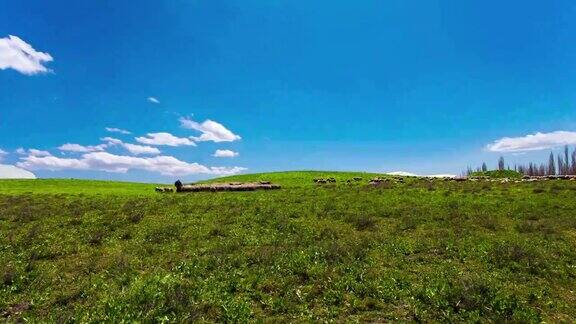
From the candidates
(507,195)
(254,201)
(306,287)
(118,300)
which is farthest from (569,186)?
(118,300)

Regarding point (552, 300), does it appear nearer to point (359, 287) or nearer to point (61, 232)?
point (359, 287)

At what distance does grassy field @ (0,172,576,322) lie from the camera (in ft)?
41.1

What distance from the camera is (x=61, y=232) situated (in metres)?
22.3

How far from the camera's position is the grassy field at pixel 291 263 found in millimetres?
12531

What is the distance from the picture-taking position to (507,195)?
1337 inches

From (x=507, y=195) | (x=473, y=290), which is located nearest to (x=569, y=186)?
(x=507, y=195)

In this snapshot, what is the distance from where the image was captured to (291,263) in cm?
1595

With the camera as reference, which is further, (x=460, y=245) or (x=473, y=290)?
(x=460, y=245)

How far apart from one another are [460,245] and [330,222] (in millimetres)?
7546

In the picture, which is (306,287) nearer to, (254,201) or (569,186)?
Result: (254,201)

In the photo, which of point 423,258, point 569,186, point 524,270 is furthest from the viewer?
point 569,186

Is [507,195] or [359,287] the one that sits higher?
[507,195]

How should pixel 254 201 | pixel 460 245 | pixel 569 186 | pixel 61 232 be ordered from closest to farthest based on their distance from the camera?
pixel 460 245 < pixel 61 232 < pixel 254 201 < pixel 569 186

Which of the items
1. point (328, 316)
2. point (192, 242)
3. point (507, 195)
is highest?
point (507, 195)
